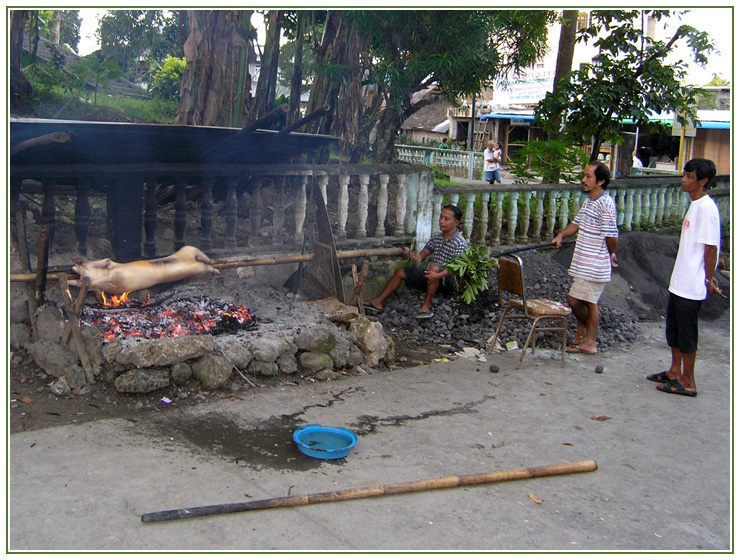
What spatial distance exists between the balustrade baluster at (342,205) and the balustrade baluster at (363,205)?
20 cm

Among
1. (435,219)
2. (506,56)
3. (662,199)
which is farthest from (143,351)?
(662,199)

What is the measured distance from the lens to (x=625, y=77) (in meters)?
10.1

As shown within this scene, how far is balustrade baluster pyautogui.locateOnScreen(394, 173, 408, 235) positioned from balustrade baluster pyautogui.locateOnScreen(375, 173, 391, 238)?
17 centimetres

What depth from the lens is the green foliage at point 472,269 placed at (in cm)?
734

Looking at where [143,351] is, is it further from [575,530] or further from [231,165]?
[575,530]

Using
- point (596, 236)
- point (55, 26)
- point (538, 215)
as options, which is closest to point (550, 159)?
point (538, 215)

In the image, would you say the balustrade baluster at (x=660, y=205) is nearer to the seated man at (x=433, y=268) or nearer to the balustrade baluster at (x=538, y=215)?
the balustrade baluster at (x=538, y=215)

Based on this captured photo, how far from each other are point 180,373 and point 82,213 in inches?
72.7

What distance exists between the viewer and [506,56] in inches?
368

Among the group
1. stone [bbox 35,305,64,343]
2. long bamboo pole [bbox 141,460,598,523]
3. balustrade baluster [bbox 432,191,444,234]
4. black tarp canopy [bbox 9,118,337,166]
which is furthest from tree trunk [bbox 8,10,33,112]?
long bamboo pole [bbox 141,460,598,523]

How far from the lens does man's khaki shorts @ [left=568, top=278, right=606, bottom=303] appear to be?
6715 millimetres

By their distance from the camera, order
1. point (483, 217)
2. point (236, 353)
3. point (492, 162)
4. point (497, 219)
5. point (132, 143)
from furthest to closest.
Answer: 1. point (492, 162)
2. point (497, 219)
3. point (483, 217)
4. point (132, 143)
5. point (236, 353)

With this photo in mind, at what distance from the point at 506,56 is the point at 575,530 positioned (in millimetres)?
7191

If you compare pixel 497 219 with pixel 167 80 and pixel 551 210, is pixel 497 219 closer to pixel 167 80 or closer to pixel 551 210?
pixel 551 210
